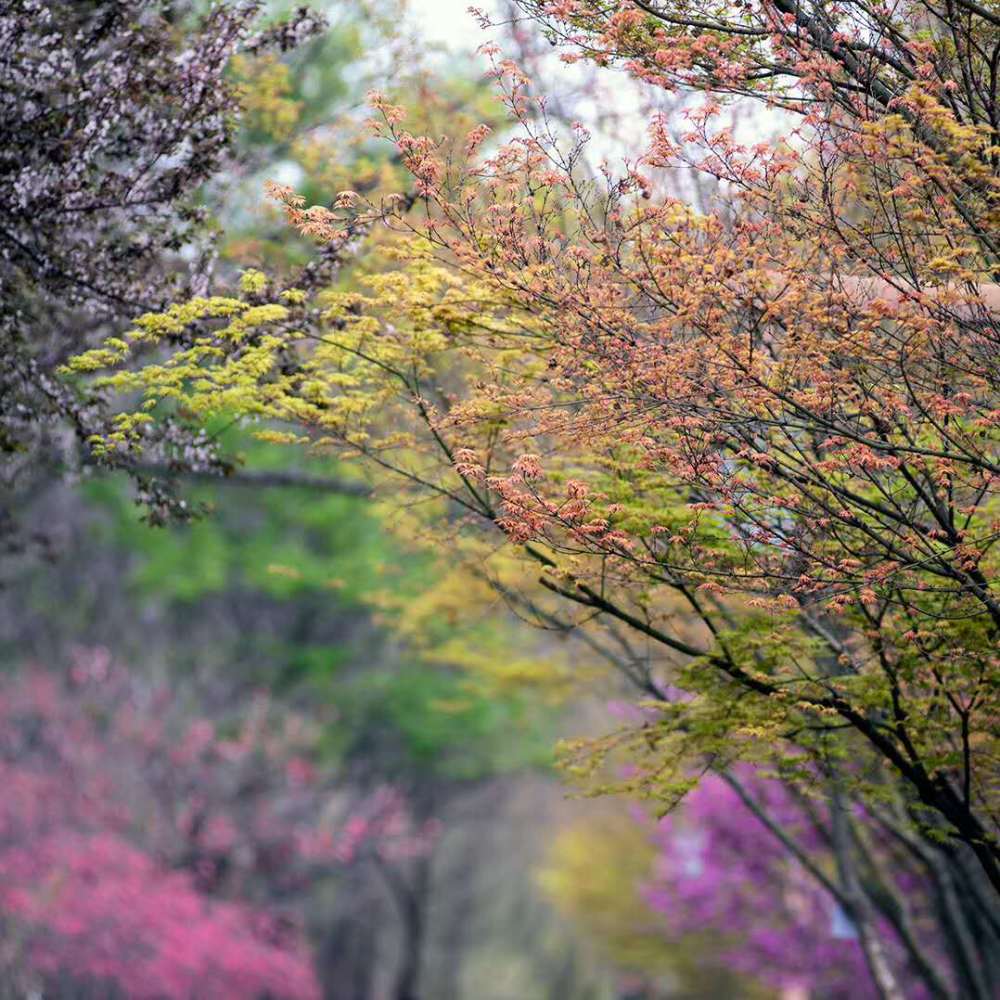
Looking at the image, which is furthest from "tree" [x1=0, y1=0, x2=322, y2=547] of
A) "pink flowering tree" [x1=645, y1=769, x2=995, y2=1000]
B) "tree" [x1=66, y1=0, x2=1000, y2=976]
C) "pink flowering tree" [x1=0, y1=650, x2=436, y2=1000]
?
"pink flowering tree" [x1=0, y1=650, x2=436, y2=1000]

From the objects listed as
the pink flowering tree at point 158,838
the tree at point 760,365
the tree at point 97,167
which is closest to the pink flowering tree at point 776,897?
the tree at point 760,365

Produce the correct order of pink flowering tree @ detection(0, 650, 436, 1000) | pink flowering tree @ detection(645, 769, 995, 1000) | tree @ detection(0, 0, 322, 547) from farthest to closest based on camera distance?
pink flowering tree @ detection(0, 650, 436, 1000) < pink flowering tree @ detection(645, 769, 995, 1000) < tree @ detection(0, 0, 322, 547)

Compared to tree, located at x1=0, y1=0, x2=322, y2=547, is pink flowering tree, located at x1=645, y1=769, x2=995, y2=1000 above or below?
above

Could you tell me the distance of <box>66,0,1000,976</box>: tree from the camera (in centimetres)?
612

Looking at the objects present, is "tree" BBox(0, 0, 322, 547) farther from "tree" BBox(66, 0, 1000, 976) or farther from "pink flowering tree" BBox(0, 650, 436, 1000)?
"pink flowering tree" BBox(0, 650, 436, 1000)

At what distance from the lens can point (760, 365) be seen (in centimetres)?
637

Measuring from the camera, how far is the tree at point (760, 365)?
6.12 m

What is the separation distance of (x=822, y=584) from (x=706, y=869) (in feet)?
45.2

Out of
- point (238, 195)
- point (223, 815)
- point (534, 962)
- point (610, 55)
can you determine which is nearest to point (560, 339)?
point (610, 55)

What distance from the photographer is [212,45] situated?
25.1 feet

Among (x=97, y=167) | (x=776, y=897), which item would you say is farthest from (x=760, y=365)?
(x=776, y=897)

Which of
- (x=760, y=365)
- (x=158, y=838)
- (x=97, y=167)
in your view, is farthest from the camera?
(x=158, y=838)

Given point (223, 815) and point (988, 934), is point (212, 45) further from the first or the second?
point (223, 815)

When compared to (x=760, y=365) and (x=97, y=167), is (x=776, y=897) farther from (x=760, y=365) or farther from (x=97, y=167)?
(x=97, y=167)
